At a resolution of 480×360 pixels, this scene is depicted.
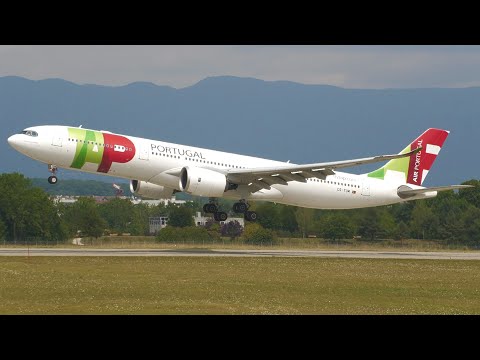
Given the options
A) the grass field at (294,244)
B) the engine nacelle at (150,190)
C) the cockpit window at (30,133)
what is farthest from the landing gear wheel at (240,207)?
the cockpit window at (30,133)

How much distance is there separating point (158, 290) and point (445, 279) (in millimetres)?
12432

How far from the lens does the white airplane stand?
1785 inches

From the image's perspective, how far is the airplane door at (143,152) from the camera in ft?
153

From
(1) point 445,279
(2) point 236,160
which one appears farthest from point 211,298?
(2) point 236,160

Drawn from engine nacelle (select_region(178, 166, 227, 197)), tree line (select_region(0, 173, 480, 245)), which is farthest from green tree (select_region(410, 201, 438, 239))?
engine nacelle (select_region(178, 166, 227, 197))

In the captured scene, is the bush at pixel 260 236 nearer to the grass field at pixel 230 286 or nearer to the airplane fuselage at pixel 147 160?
the airplane fuselage at pixel 147 160

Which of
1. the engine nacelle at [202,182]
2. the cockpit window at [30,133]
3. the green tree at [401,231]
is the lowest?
the green tree at [401,231]

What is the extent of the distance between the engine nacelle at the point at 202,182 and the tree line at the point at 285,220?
13370 mm

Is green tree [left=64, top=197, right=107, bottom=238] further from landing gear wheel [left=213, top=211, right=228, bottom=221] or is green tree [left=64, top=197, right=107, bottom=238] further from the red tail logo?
the red tail logo

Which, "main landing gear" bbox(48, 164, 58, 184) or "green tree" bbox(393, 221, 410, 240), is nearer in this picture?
"main landing gear" bbox(48, 164, 58, 184)

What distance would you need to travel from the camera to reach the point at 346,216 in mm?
59938

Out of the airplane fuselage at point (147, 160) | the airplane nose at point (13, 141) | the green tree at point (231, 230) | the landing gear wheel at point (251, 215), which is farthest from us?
the green tree at point (231, 230)

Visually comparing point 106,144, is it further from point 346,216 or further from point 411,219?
point 411,219

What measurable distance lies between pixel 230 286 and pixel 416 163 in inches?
1089
